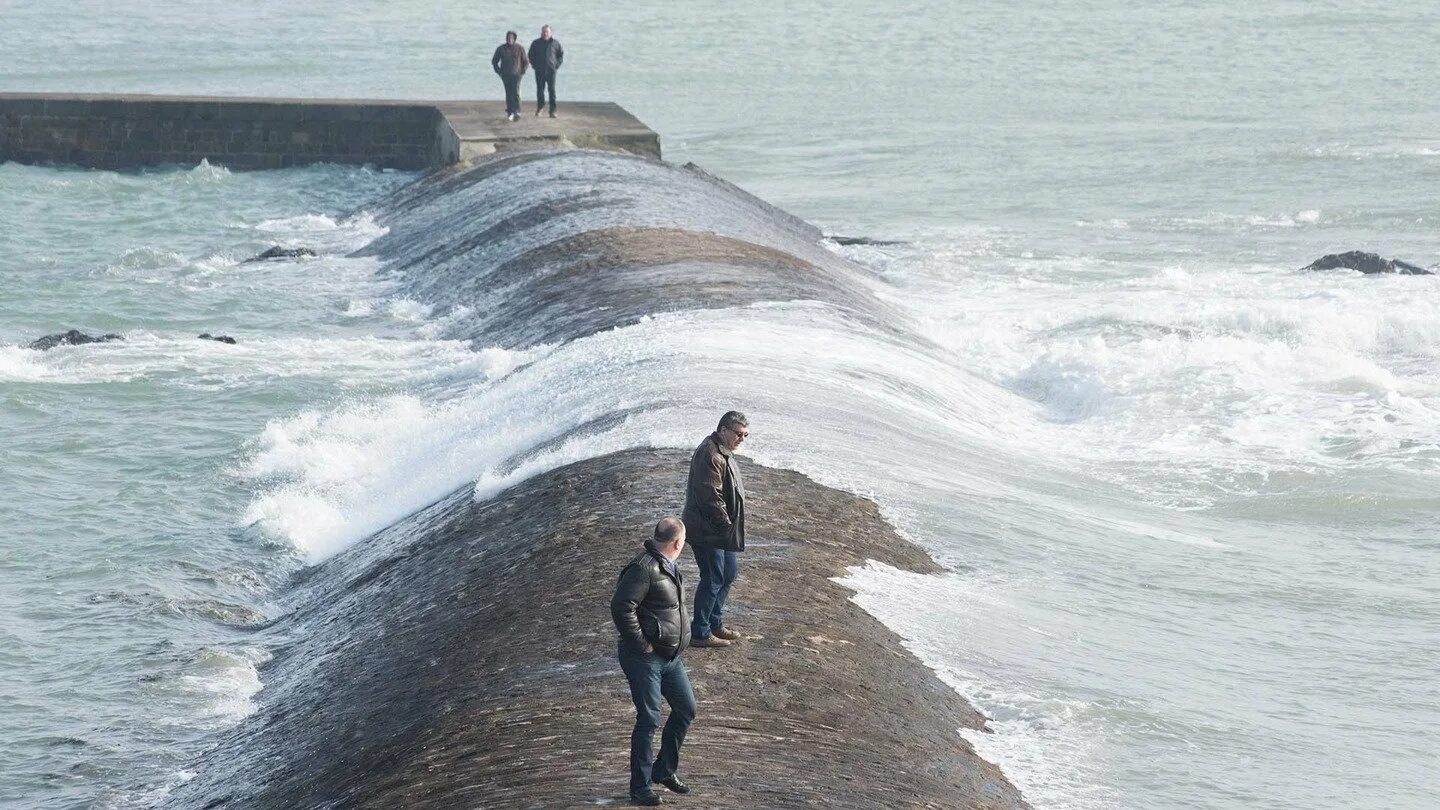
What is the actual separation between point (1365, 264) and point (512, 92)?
15406mm

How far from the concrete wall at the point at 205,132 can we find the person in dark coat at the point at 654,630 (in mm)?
30388

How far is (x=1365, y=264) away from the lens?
30.3 metres

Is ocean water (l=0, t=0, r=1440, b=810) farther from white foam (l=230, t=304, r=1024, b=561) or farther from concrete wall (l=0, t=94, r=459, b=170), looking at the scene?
concrete wall (l=0, t=94, r=459, b=170)

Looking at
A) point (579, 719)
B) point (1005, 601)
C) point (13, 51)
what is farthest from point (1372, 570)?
point (13, 51)

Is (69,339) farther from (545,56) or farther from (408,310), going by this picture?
(545,56)

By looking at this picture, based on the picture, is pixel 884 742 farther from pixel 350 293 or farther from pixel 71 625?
pixel 350 293

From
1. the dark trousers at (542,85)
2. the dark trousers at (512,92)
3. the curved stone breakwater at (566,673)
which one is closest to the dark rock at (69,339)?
the curved stone breakwater at (566,673)

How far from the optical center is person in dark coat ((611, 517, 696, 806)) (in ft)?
26.7

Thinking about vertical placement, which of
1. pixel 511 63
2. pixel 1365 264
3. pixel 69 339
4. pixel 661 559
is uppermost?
pixel 511 63

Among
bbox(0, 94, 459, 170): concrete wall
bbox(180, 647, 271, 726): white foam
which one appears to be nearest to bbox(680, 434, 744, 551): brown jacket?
bbox(180, 647, 271, 726): white foam

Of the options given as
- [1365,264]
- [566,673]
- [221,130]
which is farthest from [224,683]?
[221,130]

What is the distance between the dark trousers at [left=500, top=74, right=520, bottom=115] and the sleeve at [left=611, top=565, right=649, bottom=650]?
26.6m

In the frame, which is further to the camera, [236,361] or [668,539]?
[236,361]

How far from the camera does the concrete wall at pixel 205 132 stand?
37.9 m
